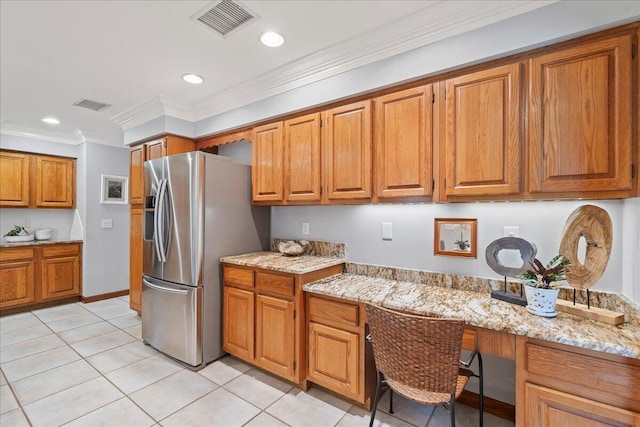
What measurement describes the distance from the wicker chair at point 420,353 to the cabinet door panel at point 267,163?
1559mm

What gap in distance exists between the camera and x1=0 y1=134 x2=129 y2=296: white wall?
4.51 m

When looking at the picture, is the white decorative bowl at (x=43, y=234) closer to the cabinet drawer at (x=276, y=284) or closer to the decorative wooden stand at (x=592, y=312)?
the cabinet drawer at (x=276, y=284)

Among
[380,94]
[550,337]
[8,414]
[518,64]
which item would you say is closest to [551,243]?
A: [550,337]

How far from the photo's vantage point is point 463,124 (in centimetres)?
180

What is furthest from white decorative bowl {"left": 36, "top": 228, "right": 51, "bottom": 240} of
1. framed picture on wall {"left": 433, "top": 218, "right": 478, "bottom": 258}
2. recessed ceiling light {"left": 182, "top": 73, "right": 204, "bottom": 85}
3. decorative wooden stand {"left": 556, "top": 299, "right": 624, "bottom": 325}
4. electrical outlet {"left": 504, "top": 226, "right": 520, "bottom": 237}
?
decorative wooden stand {"left": 556, "top": 299, "right": 624, "bottom": 325}

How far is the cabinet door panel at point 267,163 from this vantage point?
2713mm

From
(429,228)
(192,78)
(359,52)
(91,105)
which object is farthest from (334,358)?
(91,105)

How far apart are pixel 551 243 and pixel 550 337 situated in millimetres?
748

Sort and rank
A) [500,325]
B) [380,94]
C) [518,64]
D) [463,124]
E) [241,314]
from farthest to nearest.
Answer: [241,314]
[380,94]
[463,124]
[518,64]
[500,325]

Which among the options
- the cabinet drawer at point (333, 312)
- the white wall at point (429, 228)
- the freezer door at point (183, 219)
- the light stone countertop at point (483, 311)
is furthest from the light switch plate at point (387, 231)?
the freezer door at point (183, 219)

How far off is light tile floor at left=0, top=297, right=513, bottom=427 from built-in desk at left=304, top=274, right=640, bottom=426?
2.52 ft

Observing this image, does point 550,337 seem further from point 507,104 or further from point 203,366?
point 203,366

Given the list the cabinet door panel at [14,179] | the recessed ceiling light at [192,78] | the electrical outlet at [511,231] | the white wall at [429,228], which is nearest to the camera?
the white wall at [429,228]

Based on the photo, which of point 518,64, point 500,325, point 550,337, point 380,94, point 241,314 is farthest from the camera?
point 241,314
